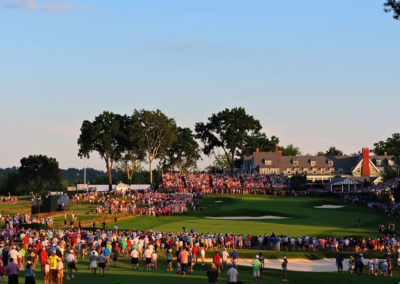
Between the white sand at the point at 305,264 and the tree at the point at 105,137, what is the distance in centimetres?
7231

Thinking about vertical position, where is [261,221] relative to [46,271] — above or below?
below

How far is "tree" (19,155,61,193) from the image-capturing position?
154875mm

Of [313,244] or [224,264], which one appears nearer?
[224,264]

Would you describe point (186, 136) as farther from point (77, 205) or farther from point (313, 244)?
point (313, 244)

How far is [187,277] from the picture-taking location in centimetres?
3064

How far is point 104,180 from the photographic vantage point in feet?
584

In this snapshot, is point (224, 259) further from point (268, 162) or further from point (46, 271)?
point (268, 162)

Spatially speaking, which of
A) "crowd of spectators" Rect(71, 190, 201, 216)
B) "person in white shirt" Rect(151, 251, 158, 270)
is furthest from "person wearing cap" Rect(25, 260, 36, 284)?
"crowd of spectators" Rect(71, 190, 201, 216)

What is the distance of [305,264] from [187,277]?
15.4 meters

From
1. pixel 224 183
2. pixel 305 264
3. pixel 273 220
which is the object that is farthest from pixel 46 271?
pixel 224 183

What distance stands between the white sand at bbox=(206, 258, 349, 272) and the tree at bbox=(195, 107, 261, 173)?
274 feet

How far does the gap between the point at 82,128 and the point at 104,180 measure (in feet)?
210

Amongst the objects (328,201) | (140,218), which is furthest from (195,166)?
(140,218)

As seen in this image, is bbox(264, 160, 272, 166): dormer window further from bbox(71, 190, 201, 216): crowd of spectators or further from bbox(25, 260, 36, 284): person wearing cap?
bbox(25, 260, 36, 284): person wearing cap
